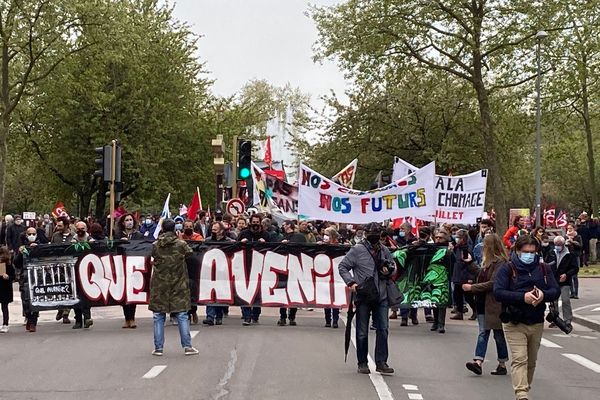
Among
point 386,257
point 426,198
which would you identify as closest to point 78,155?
point 426,198

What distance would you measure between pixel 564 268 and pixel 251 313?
5.04 metres

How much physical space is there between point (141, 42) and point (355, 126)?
1297 cm

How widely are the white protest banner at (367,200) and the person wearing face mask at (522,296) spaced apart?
28.2 ft

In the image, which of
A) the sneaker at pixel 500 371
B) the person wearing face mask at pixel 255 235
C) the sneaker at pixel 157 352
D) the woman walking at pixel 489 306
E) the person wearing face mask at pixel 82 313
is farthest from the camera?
the person wearing face mask at pixel 255 235

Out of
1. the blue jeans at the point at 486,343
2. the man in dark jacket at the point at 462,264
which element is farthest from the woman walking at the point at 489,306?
the man in dark jacket at the point at 462,264

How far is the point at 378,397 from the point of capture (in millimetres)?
9312

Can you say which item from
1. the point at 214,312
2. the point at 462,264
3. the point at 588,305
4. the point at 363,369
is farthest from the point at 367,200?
the point at 363,369

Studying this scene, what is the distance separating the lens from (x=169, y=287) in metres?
12.1

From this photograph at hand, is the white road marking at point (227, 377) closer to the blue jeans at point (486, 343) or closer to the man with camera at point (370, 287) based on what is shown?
the man with camera at point (370, 287)

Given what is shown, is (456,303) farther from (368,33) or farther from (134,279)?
(368,33)

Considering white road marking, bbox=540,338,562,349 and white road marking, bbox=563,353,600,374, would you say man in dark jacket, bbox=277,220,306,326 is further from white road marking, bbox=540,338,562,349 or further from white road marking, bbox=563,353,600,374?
white road marking, bbox=563,353,600,374

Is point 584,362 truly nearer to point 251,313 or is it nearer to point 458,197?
point 251,313

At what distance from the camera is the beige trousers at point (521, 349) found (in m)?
8.95

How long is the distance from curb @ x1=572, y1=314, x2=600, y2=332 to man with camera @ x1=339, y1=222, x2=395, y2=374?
7.32 m
